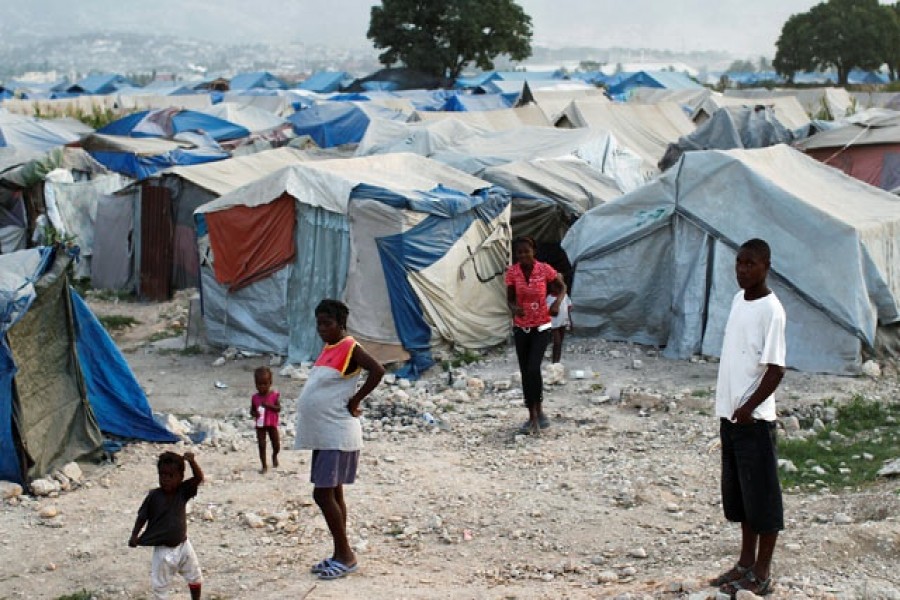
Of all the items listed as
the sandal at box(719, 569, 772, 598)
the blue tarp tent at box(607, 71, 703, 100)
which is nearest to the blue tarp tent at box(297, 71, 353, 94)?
the blue tarp tent at box(607, 71, 703, 100)

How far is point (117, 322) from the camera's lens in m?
14.7

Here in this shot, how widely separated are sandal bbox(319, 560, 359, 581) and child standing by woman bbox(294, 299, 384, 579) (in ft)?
0.82

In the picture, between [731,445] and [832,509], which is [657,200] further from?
[731,445]

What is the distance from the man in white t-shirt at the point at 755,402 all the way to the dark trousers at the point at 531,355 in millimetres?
3587

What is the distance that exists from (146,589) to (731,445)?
3.16 meters

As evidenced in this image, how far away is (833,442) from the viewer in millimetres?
8648

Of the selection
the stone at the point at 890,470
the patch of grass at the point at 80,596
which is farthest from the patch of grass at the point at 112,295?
the stone at the point at 890,470

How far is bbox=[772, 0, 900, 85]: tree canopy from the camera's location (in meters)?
60.8

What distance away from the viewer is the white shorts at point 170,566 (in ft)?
18.6

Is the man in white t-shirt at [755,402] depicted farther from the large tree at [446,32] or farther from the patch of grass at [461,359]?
the large tree at [446,32]

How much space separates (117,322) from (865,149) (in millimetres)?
10815

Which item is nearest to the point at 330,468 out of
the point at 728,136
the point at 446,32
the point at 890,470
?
the point at 890,470

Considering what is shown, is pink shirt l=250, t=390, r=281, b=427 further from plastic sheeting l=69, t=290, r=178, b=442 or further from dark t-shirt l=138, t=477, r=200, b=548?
dark t-shirt l=138, t=477, r=200, b=548

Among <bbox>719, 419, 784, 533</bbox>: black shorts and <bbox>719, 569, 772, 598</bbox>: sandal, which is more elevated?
<bbox>719, 419, 784, 533</bbox>: black shorts
